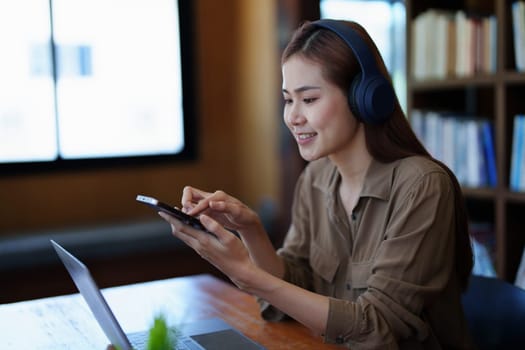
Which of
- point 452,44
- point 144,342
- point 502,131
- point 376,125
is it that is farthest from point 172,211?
point 452,44

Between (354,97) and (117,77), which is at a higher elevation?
(117,77)

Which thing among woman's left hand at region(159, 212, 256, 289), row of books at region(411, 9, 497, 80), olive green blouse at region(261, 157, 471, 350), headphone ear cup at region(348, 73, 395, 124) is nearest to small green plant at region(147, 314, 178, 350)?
woman's left hand at region(159, 212, 256, 289)

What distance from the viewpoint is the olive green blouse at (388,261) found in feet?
4.07

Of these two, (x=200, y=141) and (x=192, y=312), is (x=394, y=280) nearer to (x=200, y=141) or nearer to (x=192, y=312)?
(x=192, y=312)

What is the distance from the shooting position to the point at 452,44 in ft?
8.23

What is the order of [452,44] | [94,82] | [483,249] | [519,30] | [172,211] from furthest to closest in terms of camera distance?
[94,82]
[452,44]
[483,249]
[519,30]
[172,211]

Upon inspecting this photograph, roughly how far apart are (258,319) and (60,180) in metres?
2.17

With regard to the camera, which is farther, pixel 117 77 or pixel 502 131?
pixel 117 77

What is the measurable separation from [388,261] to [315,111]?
360mm

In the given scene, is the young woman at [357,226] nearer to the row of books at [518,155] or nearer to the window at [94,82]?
the row of books at [518,155]

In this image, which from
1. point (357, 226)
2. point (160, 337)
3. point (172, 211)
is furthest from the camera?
point (357, 226)

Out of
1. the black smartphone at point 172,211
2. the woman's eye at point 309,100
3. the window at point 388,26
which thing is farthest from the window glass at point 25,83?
the black smartphone at point 172,211

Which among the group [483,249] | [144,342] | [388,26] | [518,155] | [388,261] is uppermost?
[388,26]

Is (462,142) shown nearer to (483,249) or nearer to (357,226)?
(483,249)
